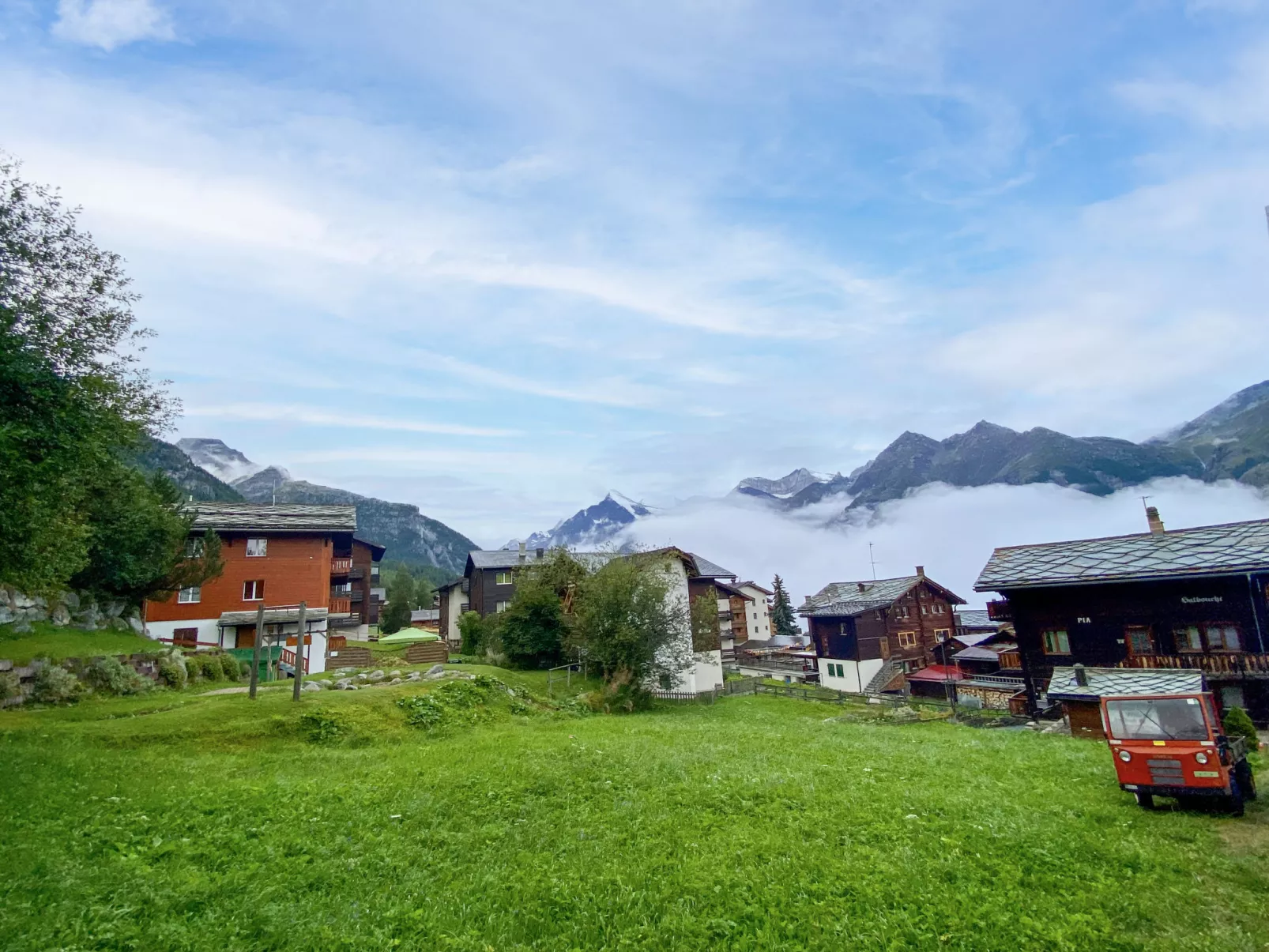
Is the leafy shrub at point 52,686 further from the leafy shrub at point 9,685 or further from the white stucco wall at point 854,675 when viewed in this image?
the white stucco wall at point 854,675

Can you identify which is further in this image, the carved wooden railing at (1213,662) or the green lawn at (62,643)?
the carved wooden railing at (1213,662)

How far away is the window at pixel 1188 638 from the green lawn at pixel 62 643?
48.4 metres

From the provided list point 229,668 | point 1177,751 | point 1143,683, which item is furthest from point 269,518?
point 1177,751

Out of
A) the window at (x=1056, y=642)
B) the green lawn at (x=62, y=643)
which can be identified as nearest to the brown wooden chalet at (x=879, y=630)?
the window at (x=1056, y=642)

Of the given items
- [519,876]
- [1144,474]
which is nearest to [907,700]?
[519,876]

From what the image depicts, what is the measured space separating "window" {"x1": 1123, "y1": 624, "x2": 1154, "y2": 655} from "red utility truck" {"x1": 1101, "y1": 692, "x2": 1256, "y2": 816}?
22015mm

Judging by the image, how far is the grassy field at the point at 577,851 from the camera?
7.53 meters

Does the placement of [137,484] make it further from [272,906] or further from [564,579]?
[272,906]

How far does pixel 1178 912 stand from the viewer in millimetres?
8180

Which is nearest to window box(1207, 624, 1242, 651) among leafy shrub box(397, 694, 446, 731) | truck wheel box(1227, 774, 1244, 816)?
truck wheel box(1227, 774, 1244, 816)

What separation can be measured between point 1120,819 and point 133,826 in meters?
17.9

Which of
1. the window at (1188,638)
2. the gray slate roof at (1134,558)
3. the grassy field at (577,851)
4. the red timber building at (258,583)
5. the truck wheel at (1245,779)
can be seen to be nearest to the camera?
the grassy field at (577,851)

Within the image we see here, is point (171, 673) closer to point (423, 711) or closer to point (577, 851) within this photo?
point (423, 711)

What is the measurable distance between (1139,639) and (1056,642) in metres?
3.87
